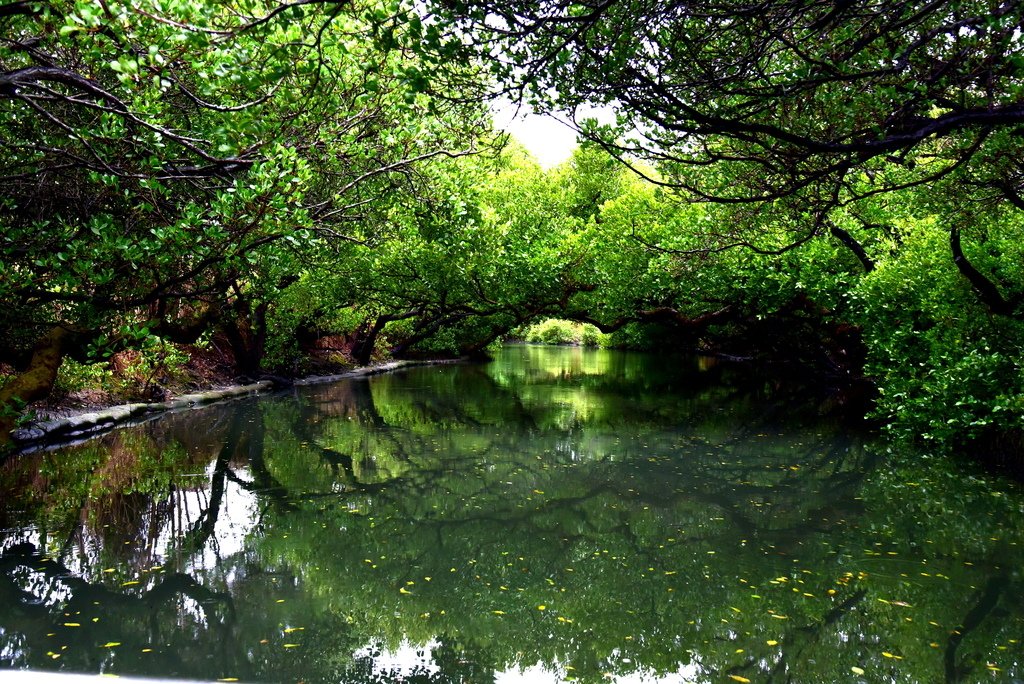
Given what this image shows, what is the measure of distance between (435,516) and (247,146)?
4.97 m

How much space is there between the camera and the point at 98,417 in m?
14.8

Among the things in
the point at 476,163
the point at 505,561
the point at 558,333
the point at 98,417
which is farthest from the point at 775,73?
the point at 558,333

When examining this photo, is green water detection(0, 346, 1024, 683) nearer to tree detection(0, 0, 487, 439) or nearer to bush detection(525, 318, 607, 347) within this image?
tree detection(0, 0, 487, 439)

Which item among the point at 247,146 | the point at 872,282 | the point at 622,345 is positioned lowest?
the point at 622,345

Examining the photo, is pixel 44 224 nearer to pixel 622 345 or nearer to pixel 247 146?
pixel 247 146

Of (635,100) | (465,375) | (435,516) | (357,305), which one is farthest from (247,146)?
(465,375)

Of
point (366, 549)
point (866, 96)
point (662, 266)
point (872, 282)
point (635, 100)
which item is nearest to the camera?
point (635, 100)

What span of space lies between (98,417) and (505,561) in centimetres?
1097

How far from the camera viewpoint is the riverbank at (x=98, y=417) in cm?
1268

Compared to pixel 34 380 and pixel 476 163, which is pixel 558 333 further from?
pixel 34 380

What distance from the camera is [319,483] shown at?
10945 mm

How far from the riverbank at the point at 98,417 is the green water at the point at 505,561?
79 centimetres

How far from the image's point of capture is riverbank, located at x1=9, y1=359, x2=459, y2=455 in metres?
12.7

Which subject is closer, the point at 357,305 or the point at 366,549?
the point at 366,549
